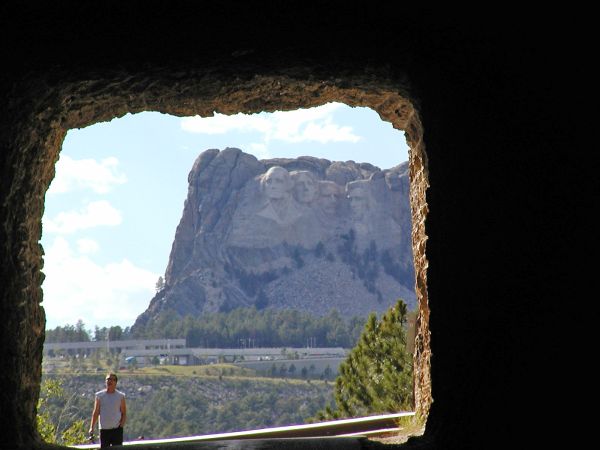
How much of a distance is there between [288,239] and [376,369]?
91.6 m

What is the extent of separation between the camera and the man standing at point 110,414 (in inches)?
259

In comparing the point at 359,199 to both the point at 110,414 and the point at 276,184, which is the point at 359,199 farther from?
the point at 110,414

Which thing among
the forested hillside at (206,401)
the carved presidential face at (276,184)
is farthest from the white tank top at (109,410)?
the carved presidential face at (276,184)

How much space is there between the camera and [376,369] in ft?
66.7

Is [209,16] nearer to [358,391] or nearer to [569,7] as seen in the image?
[569,7]

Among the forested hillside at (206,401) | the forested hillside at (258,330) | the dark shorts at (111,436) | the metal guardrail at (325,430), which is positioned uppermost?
the forested hillside at (258,330)

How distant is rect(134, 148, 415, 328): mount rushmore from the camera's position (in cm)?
10475

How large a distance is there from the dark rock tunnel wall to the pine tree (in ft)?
46.7

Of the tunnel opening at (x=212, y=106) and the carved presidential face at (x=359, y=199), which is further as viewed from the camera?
the carved presidential face at (x=359, y=199)

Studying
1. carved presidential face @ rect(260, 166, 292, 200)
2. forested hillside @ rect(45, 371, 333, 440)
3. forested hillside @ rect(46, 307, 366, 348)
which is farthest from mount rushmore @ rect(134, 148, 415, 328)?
forested hillside @ rect(45, 371, 333, 440)

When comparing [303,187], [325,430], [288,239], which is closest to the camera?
[325,430]

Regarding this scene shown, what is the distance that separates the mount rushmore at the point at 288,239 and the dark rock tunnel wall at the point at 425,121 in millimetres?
95812

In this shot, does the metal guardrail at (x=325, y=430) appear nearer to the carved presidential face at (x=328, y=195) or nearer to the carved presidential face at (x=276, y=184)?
the carved presidential face at (x=276, y=184)

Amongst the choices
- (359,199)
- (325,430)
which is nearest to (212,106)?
(325,430)
